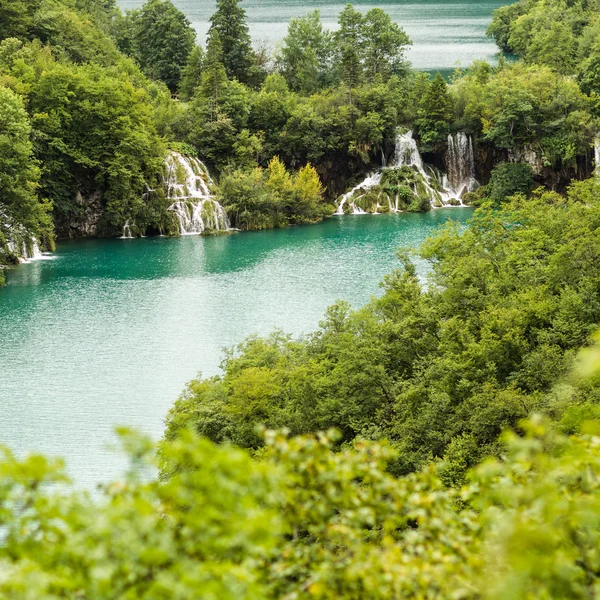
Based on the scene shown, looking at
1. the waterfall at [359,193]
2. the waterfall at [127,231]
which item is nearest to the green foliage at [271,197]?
the waterfall at [359,193]

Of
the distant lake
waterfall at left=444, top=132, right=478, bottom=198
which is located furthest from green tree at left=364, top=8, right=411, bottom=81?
the distant lake

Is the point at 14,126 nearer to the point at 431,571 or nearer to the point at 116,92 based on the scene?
the point at 116,92

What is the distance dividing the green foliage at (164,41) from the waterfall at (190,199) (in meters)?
15.9

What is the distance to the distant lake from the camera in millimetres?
88400

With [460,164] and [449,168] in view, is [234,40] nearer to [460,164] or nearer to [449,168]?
[449,168]

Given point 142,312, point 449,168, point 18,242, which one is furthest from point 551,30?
point 142,312

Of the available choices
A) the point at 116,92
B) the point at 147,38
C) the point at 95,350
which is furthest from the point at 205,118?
the point at 95,350

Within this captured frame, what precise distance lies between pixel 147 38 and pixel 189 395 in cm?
5229

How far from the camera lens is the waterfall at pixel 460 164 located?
58.3 meters

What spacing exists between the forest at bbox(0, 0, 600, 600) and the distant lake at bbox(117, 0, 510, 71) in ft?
55.0

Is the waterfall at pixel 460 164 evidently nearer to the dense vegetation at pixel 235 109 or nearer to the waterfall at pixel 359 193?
the dense vegetation at pixel 235 109

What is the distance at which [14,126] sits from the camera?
38.7 m

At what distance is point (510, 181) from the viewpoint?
178 feet

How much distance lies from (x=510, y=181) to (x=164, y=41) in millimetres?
30313
